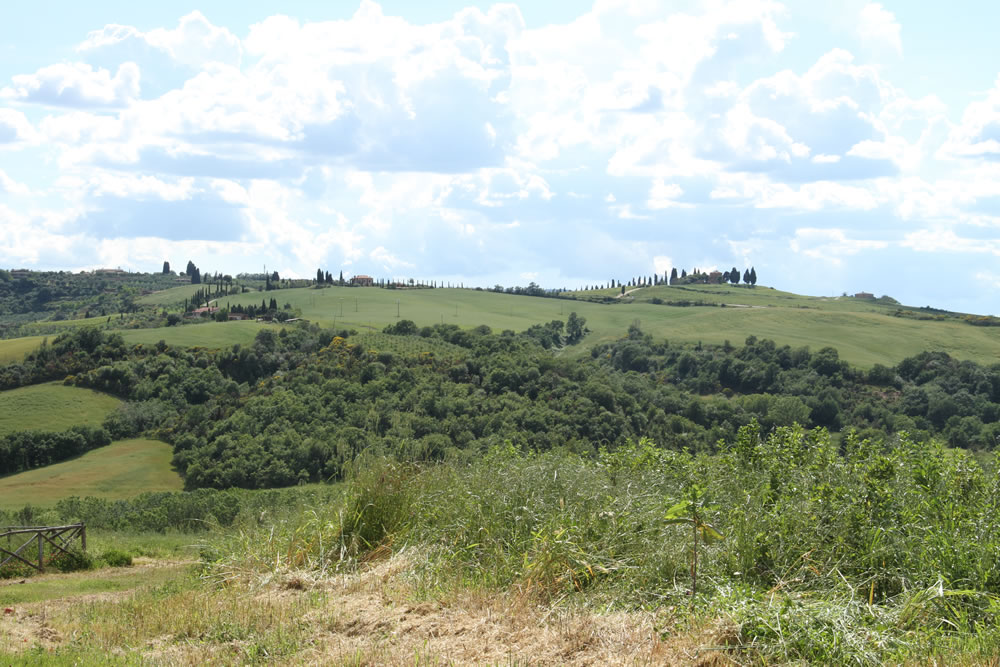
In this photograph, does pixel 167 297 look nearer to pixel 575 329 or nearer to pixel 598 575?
pixel 575 329

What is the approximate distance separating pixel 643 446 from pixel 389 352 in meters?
88.4

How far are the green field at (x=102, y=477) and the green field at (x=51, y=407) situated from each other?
4.76 metres

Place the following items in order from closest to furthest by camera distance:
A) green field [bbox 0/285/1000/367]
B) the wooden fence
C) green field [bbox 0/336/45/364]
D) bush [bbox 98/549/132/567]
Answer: the wooden fence
bush [bbox 98/549/132/567]
green field [bbox 0/336/45/364]
green field [bbox 0/285/1000/367]

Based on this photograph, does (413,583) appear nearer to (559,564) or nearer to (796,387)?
(559,564)

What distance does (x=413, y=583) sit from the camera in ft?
29.4

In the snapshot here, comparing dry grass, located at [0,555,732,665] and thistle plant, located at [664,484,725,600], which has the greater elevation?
thistle plant, located at [664,484,725,600]

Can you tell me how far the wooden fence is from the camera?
15750 mm

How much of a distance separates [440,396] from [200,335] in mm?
40288

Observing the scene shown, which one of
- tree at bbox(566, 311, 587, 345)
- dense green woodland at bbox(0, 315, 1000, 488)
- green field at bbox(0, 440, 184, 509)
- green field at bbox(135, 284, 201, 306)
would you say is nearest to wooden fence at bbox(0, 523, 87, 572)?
dense green woodland at bbox(0, 315, 1000, 488)

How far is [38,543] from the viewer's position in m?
16.0

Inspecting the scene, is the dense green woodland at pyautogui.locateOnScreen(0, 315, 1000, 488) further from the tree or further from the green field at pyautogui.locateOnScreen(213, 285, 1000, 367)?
the tree

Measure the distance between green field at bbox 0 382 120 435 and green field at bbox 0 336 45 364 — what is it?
21.5ft

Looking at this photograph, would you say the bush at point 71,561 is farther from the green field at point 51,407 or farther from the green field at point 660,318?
the green field at point 660,318

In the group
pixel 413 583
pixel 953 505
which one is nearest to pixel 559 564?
pixel 413 583
